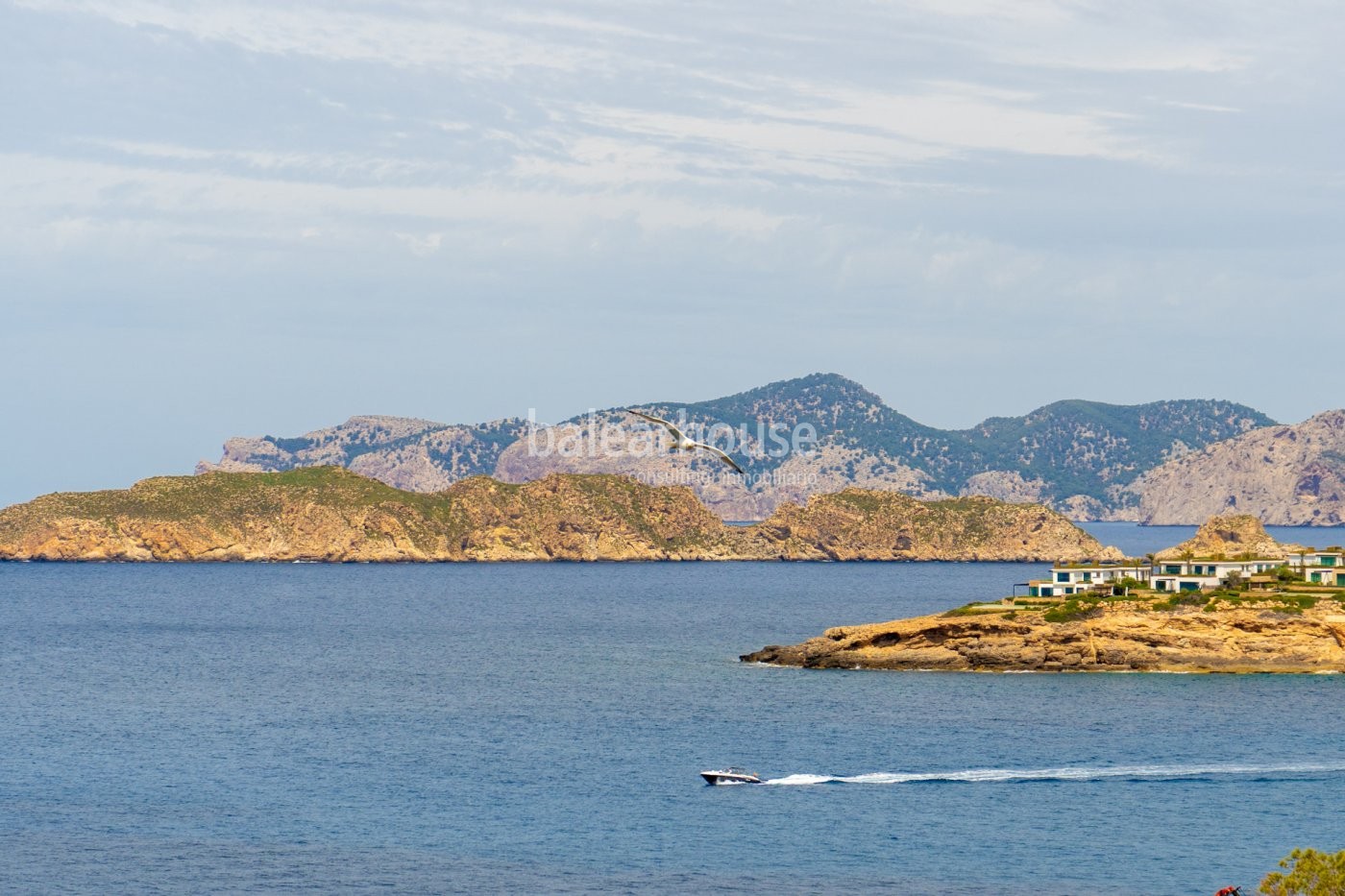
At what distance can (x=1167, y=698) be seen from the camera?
124 meters

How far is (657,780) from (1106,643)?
60.3 metres

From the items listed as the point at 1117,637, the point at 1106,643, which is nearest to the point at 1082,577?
the point at 1117,637

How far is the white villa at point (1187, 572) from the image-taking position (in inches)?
6447

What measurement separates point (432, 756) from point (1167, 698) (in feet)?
184

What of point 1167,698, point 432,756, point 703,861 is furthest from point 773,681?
point 703,861

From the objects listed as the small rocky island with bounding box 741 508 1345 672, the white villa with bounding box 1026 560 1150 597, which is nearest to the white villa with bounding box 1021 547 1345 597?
the white villa with bounding box 1026 560 1150 597

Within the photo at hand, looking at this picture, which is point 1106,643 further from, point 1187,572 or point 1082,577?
point 1187,572

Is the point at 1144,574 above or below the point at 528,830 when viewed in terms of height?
above

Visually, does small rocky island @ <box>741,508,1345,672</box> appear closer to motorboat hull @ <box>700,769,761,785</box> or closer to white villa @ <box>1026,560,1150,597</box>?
white villa @ <box>1026,560,1150,597</box>

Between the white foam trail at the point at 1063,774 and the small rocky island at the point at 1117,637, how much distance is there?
1708 inches

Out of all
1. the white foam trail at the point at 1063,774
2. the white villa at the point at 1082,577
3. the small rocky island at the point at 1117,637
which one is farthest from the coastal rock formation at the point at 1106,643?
the white foam trail at the point at 1063,774

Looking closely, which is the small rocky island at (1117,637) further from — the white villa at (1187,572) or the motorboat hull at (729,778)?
the motorboat hull at (729,778)

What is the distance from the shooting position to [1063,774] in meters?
94.3

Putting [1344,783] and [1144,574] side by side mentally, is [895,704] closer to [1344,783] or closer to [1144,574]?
[1344,783]
